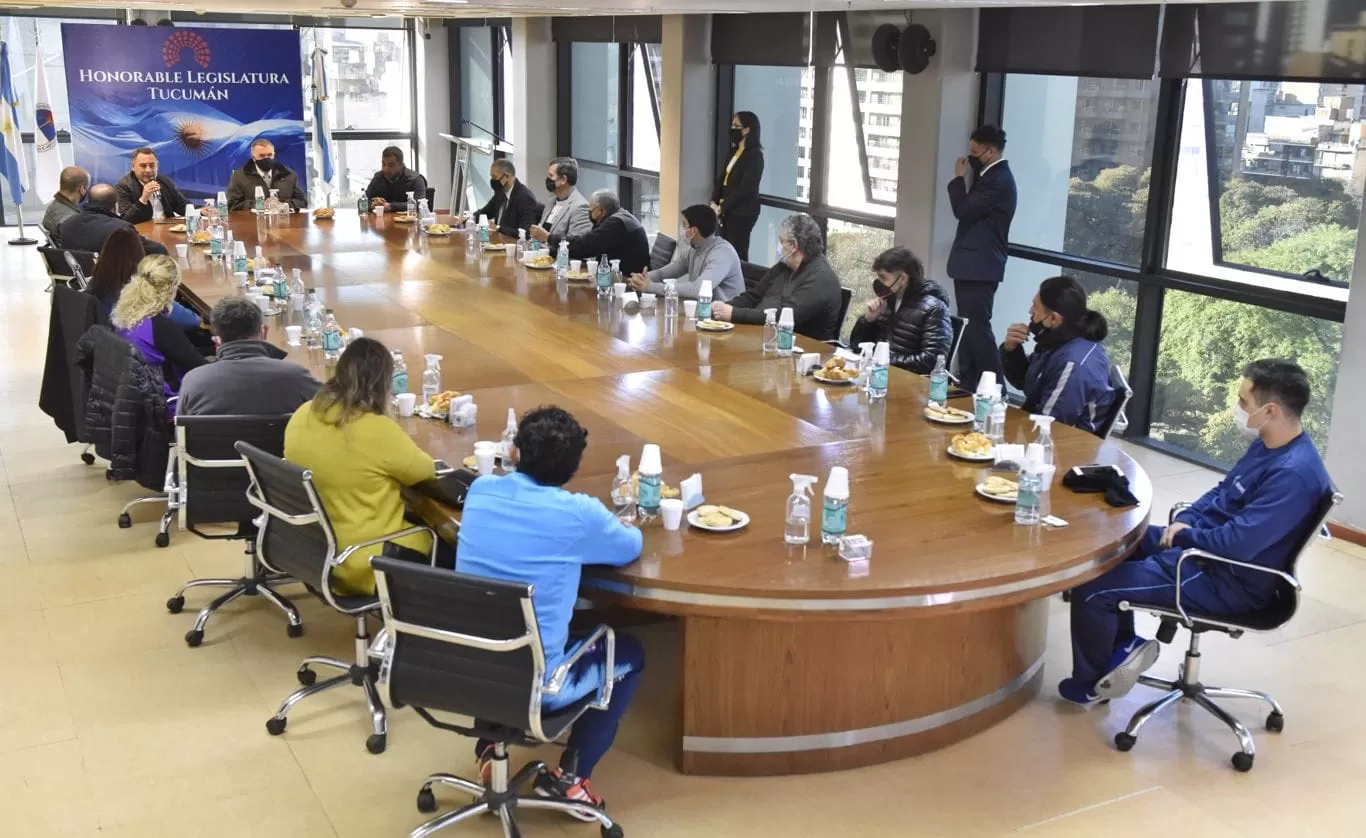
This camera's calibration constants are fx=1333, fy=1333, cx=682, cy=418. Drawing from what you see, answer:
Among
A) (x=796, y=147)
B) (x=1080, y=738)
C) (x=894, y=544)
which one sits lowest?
(x=1080, y=738)

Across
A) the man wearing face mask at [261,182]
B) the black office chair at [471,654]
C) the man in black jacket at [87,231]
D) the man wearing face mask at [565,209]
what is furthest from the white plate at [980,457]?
the man wearing face mask at [261,182]

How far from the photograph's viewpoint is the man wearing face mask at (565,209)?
29.7 ft

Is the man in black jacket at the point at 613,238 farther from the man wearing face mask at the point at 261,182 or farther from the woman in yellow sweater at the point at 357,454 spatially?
the woman in yellow sweater at the point at 357,454

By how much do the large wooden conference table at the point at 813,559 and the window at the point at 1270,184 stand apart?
94.8 inches

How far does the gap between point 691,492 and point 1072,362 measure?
6.48ft

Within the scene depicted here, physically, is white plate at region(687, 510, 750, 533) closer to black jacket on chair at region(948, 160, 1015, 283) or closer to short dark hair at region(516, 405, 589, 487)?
short dark hair at region(516, 405, 589, 487)

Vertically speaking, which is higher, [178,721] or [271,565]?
[271,565]

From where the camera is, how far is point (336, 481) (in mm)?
4062

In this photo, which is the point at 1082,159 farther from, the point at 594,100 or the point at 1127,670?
the point at 594,100

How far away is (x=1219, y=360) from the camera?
23.7 feet

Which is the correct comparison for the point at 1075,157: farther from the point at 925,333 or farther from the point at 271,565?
the point at 271,565

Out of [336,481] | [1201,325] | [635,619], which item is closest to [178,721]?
[336,481]

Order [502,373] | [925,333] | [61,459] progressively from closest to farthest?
1. [502,373]
2. [925,333]
3. [61,459]

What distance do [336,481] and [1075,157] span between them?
5514mm
